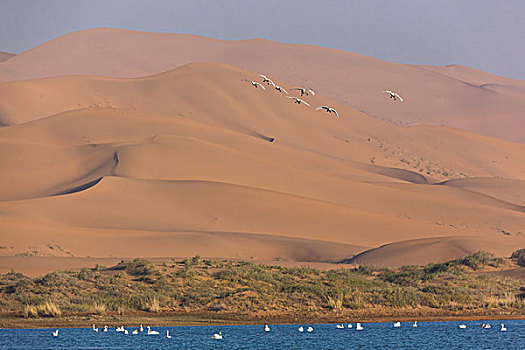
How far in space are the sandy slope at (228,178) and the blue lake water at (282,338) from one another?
69.5 feet

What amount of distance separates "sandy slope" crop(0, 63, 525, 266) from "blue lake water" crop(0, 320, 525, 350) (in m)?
21.2

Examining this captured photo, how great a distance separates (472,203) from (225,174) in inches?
884

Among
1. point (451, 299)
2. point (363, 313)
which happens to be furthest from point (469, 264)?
point (363, 313)

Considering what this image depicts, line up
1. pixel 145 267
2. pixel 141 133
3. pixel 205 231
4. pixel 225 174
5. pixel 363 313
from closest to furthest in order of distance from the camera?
1. pixel 363 313
2. pixel 145 267
3. pixel 205 231
4. pixel 225 174
5. pixel 141 133

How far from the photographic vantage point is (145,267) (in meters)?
43.4

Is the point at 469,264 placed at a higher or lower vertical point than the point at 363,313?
higher

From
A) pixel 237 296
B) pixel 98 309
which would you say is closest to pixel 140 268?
pixel 237 296

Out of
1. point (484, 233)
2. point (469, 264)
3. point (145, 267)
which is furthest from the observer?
point (484, 233)

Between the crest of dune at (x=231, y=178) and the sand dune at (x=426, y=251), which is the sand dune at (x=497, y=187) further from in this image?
the sand dune at (x=426, y=251)

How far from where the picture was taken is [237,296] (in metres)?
40.8

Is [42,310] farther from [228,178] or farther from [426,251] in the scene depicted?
[228,178]

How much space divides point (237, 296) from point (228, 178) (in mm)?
44391

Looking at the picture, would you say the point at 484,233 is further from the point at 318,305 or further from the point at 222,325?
the point at 222,325

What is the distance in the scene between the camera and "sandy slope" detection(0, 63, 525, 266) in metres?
60.9
